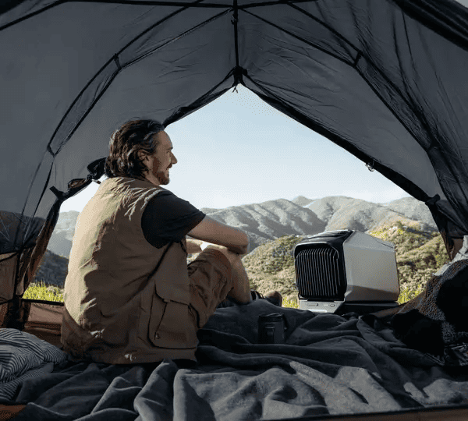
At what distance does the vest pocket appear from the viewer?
108 cm

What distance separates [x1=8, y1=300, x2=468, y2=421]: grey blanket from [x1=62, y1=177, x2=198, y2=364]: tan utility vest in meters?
0.06

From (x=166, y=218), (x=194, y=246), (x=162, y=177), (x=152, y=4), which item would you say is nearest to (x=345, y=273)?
(x=194, y=246)

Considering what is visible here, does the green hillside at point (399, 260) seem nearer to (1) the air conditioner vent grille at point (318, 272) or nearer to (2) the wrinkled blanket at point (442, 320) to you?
(1) the air conditioner vent grille at point (318, 272)

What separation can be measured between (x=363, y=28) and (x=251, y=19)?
802 mm

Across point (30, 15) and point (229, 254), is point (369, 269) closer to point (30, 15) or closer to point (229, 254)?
point (229, 254)

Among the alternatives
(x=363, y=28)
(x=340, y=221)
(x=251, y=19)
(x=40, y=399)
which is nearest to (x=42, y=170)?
(x=40, y=399)

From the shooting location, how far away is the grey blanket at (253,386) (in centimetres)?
81

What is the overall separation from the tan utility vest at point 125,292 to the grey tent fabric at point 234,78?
0.66 meters

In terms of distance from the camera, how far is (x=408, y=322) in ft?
4.75

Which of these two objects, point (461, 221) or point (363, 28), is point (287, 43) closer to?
point (363, 28)

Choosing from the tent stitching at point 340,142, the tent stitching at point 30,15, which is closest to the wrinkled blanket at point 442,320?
the tent stitching at point 340,142

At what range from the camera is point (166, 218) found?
43.3 inches

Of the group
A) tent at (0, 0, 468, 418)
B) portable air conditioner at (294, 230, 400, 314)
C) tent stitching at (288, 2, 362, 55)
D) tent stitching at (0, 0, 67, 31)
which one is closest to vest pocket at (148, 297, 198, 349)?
tent at (0, 0, 468, 418)

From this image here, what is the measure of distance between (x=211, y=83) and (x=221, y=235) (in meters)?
1.85
